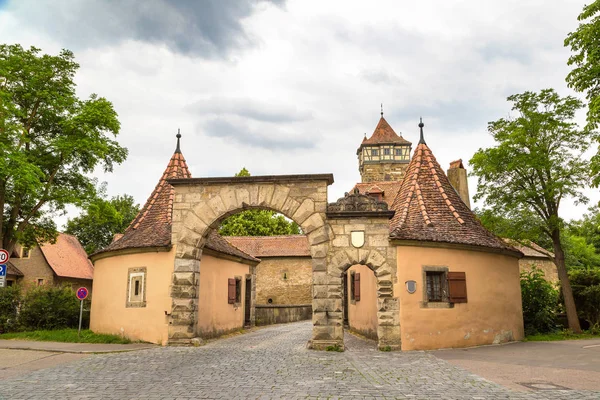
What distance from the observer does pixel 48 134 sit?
19.6 m

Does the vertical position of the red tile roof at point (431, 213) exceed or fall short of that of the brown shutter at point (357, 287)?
it exceeds it

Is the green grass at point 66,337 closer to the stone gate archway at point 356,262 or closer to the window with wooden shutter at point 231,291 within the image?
the window with wooden shutter at point 231,291

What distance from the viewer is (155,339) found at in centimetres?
1386

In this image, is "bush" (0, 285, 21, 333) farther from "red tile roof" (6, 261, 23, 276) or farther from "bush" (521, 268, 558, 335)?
"bush" (521, 268, 558, 335)

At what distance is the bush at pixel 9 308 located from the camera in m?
16.8

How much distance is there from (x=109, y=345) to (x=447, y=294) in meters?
9.57

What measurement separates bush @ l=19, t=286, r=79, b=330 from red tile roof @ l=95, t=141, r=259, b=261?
289 centimetres

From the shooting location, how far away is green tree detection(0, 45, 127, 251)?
17.8 m

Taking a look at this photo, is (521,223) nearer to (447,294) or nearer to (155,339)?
(447,294)

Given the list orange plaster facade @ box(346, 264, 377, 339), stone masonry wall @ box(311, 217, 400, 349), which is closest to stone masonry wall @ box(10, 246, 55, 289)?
orange plaster facade @ box(346, 264, 377, 339)

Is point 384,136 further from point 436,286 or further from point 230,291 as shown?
point 436,286

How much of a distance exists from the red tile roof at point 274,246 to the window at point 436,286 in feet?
67.3

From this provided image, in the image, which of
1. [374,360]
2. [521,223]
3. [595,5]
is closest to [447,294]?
[374,360]

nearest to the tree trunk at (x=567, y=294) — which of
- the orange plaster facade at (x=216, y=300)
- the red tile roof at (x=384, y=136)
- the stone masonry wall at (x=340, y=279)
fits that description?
the stone masonry wall at (x=340, y=279)
